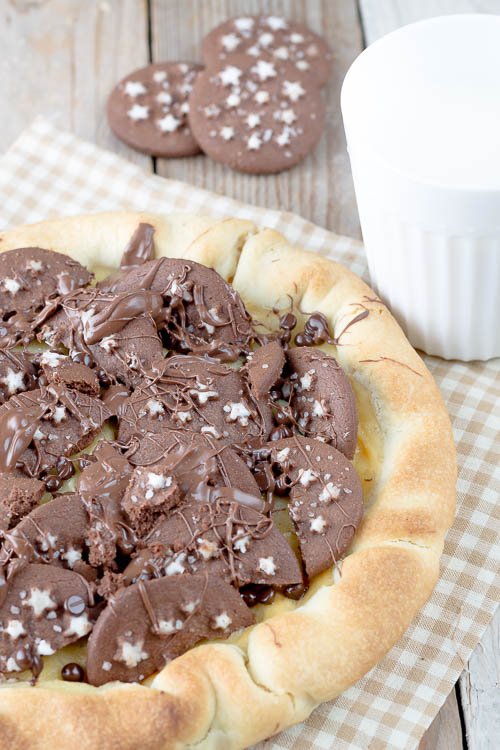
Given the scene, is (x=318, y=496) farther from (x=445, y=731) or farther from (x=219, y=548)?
(x=445, y=731)

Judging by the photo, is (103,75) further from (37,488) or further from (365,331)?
(37,488)

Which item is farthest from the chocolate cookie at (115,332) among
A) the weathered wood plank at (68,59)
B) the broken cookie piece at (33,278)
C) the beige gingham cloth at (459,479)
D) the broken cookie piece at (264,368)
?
the weathered wood plank at (68,59)

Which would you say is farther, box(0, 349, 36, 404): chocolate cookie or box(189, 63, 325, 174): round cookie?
box(189, 63, 325, 174): round cookie

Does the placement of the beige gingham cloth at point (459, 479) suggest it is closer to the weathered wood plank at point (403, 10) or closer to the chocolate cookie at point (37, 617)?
the chocolate cookie at point (37, 617)

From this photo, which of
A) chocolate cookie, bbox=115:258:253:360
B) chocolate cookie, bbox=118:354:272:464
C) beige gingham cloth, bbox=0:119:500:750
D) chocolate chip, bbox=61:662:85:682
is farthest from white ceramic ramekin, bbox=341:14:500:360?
chocolate chip, bbox=61:662:85:682

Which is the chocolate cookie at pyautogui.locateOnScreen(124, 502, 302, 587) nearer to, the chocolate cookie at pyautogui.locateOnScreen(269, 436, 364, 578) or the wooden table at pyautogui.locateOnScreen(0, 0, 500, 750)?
the chocolate cookie at pyautogui.locateOnScreen(269, 436, 364, 578)

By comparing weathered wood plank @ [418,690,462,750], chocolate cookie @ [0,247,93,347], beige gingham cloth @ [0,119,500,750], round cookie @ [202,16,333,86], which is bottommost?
weathered wood plank @ [418,690,462,750]

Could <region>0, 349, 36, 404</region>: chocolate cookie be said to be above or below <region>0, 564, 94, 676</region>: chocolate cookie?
above
